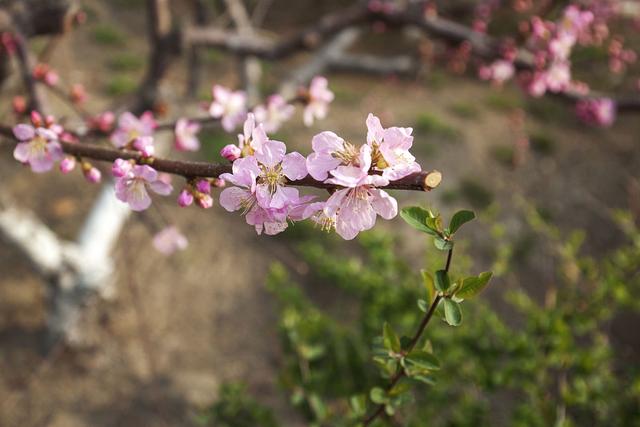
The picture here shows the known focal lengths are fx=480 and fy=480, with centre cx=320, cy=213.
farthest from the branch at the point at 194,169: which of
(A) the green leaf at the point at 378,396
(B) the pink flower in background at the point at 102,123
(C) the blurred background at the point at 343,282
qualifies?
(C) the blurred background at the point at 343,282

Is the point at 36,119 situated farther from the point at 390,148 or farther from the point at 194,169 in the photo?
the point at 390,148

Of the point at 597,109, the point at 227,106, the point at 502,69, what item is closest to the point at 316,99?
the point at 227,106

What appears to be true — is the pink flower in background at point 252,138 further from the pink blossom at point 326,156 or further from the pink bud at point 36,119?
the pink bud at point 36,119

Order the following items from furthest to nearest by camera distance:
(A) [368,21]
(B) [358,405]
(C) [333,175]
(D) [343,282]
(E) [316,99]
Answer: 1. (A) [368,21]
2. (D) [343,282]
3. (E) [316,99]
4. (B) [358,405]
5. (C) [333,175]

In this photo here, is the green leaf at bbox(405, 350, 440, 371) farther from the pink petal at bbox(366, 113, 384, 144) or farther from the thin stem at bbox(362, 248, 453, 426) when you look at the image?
the pink petal at bbox(366, 113, 384, 144)

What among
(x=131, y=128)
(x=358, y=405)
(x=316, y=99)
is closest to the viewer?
(x=358, y=405)

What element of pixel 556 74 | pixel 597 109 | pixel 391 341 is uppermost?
pixel 391 341
